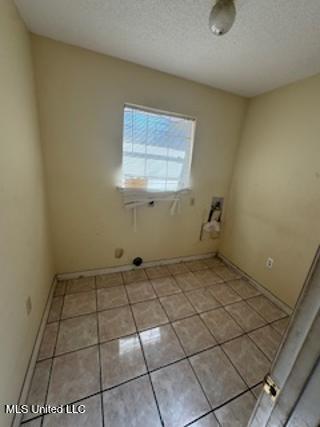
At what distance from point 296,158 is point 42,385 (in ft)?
9.11

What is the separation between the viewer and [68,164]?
1.84m

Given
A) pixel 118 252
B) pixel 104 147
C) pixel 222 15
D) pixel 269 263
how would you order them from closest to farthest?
pixel 222 15
pixel 104 147
pixel 269 263
pixel 118 252

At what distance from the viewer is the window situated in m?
1.95

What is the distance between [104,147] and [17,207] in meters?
1.03

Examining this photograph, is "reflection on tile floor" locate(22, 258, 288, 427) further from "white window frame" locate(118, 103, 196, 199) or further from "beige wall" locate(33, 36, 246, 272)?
"white window frame" locate(118, 103, 196, 199)

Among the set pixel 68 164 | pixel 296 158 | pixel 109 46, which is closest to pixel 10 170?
pixel 68 164

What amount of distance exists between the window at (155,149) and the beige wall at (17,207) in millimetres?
840

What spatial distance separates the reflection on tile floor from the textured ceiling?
2304 millimetres

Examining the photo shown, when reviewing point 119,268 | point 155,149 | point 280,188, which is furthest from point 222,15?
point 119,268

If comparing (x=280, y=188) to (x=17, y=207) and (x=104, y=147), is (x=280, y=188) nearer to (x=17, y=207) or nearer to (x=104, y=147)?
(x=104, y=147)

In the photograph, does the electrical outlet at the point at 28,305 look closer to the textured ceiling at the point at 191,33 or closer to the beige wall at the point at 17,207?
the beige wall at the point at 17,207

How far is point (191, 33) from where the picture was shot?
1.33 m

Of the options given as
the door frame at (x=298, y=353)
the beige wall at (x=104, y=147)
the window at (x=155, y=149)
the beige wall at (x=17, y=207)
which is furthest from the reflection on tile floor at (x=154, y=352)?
the window at (x=155, y=149)

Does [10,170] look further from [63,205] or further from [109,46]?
[109,46]
